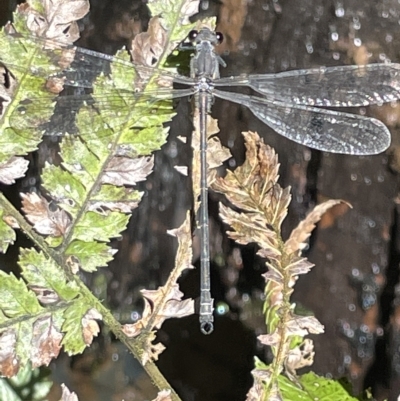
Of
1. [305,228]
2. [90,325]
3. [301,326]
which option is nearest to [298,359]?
[301,326]

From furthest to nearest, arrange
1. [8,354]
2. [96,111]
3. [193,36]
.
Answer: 1. [193,36]
2. [96,111]
3. [8,354]

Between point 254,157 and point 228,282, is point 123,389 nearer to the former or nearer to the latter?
point 228,282

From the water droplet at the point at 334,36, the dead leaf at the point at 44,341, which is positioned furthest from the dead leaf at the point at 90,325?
the water droplet at the point at 334,36

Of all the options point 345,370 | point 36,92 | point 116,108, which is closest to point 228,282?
point 345,370

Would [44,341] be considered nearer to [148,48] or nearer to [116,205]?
[116,205]

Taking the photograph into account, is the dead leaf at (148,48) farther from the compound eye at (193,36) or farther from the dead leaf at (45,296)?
the dead leaf at (45,296)

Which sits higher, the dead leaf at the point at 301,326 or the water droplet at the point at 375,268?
the water droplet at the point at 375,268

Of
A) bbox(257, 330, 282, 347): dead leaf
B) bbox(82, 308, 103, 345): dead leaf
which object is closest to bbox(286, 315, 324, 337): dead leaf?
bbox(257, 330, 282, 347): dead leaf
